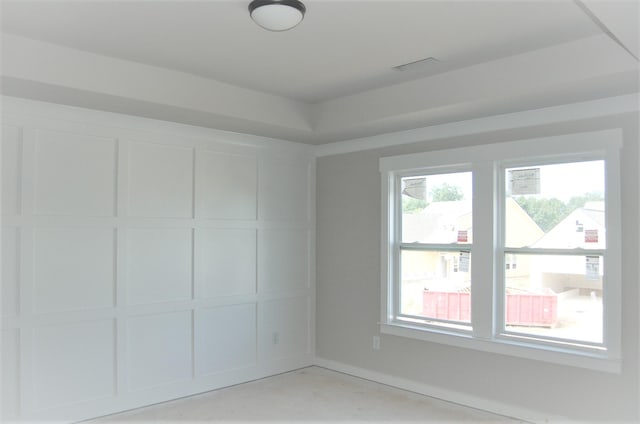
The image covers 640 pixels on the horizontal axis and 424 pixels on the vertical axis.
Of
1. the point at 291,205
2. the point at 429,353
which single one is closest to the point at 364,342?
the point at 429,353

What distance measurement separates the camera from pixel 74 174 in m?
3.79

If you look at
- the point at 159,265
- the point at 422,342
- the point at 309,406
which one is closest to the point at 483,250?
the point at 422,342

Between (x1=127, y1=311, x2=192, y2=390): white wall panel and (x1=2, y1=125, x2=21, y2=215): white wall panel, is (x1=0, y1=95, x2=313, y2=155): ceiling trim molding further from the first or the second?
(x1=127, y1=311, x2=192, y2=390): white wall panel

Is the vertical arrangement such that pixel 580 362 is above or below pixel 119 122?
below

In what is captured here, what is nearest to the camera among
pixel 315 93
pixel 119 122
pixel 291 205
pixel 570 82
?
pixel 570 82

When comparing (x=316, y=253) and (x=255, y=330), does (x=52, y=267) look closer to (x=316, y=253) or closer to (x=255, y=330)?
(x=255, y=330)

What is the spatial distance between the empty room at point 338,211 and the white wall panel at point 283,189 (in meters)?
0.03

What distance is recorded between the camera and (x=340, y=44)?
3223mm

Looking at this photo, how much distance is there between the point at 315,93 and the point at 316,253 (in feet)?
6.10

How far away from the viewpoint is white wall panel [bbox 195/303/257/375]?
4527mm

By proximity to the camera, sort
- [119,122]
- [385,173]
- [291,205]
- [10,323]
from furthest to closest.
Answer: [291,205] < [385,173] < [119,122] < [10,323]

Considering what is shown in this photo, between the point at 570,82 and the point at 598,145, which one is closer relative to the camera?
the point at 570,82

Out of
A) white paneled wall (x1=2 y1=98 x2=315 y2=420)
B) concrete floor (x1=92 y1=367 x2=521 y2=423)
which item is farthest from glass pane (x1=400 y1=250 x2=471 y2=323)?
white paneled wall (x1=2 y1=98 x2=315 y2=420)

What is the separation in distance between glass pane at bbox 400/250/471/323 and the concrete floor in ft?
2.46
